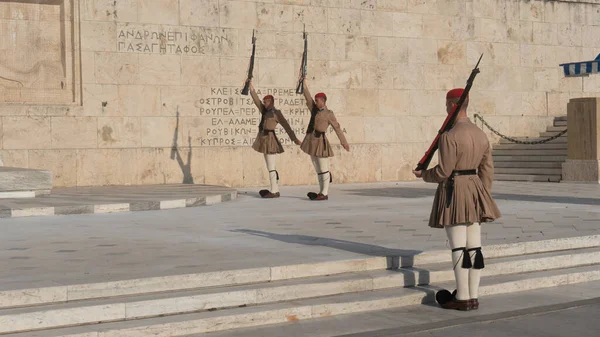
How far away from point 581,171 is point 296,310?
14.7 m

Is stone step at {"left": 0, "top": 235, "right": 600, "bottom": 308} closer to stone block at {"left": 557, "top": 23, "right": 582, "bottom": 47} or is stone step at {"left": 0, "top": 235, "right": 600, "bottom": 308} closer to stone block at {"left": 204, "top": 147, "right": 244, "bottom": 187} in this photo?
stone block at {"left": 204, "top": 147, "right": 244, "bottom": 187}

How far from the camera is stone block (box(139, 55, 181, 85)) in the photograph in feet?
62.8

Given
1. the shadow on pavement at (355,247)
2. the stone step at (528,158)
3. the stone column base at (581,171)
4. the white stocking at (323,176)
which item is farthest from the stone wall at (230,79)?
the shadow on pavement at (355,247)

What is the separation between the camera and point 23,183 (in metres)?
15.0

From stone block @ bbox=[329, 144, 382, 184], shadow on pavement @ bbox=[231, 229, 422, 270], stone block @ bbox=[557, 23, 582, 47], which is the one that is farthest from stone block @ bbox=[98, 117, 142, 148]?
stone block @ bbox=[557, 23, 582, 47]

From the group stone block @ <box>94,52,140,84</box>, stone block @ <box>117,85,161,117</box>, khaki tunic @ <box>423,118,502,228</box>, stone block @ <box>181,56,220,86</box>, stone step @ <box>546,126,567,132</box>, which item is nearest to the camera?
khaki tunic @ <box>423,118,502,228</box>

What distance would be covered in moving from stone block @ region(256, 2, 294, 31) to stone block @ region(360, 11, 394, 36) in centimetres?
195

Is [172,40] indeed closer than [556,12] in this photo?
Yes

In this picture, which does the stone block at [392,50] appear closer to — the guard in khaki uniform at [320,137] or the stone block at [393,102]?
the stone block at [393,102]

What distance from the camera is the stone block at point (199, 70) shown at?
19.5m

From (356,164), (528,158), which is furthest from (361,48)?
(528,158)

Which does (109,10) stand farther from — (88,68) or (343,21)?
(343,21)

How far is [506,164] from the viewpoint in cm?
2297

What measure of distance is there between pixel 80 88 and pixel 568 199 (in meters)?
9.33
